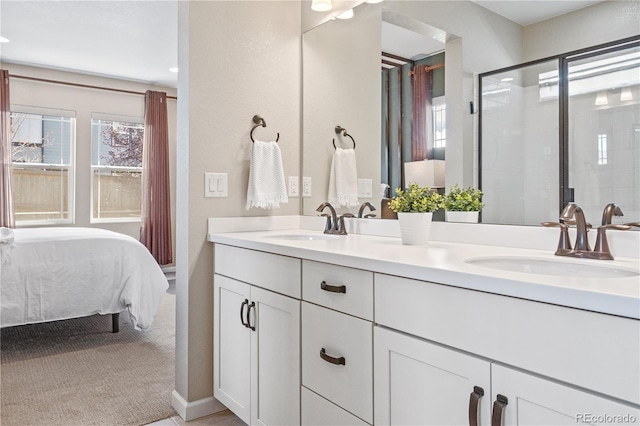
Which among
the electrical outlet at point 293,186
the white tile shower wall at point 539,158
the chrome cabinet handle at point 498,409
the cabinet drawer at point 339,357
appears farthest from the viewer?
the electrical outlet at point 293,186

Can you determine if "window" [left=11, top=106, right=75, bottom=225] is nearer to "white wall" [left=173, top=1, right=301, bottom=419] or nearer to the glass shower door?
"white wall" [left=173, top=1, right=301, bottom=419]

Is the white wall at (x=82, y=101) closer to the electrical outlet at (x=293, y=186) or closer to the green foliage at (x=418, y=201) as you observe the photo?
the electrical outlet at (x=293, y=186)

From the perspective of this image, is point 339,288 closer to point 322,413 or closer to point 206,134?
point 322,413

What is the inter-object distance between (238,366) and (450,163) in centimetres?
123

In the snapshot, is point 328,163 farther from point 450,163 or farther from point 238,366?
point 238,366

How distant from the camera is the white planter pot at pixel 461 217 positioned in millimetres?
1692

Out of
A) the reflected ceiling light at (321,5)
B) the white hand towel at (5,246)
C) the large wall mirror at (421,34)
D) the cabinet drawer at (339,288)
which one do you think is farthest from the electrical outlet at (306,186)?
the white hand towel at (5,246)

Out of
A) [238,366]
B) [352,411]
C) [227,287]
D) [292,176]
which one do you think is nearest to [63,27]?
[292,176]

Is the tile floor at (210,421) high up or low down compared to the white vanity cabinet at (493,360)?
down

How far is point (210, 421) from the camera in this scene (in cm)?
207

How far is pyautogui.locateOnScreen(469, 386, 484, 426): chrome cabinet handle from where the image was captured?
3.19ft

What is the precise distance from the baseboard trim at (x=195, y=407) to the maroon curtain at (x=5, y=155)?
12.0ft

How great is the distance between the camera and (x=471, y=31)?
1729 millimetres

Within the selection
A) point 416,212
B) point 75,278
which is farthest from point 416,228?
point 75,278
